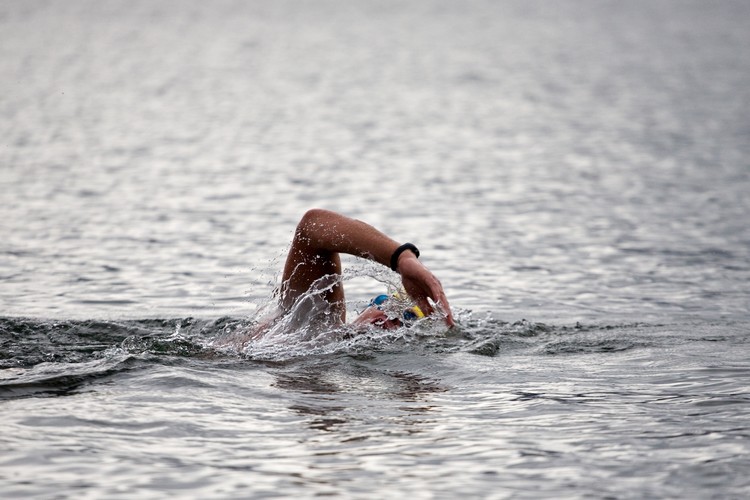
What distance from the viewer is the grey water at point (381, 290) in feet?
16.5

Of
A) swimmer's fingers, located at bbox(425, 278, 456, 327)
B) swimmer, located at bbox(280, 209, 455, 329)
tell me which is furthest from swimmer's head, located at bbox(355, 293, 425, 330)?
swimmer's fingers, located at bbox(425, 278, 456, 327)

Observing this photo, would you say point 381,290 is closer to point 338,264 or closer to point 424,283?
point 338,264

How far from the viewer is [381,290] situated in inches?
391

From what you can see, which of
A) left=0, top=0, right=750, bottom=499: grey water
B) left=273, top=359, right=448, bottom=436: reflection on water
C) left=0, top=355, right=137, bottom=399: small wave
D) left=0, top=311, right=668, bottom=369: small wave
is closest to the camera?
left=0, top=0, right=750, bottom=499: grey water

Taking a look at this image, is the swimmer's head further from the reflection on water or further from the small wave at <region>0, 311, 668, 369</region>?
the reflection on water

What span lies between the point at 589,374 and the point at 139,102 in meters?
22.5

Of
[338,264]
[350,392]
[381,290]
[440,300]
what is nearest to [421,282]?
[440,300]

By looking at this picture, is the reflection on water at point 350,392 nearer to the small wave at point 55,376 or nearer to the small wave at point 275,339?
the small wave at point 275,339

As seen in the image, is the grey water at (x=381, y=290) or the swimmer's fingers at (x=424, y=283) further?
the swimmer's fingers at (x=424, y=283)

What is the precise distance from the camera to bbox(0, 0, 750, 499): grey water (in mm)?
5031

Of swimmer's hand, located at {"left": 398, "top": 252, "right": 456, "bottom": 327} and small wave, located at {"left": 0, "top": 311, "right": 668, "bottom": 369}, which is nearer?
swimmer's hand, located at {"left": 398, "top": 252, "right": 456, "bottom": 327}

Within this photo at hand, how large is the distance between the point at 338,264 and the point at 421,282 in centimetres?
98

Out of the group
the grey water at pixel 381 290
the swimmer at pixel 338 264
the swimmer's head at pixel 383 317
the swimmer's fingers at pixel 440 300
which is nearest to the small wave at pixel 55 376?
the grey water at pixel 381 290

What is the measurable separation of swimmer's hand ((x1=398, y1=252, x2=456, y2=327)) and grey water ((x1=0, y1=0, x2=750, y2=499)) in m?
0.51
